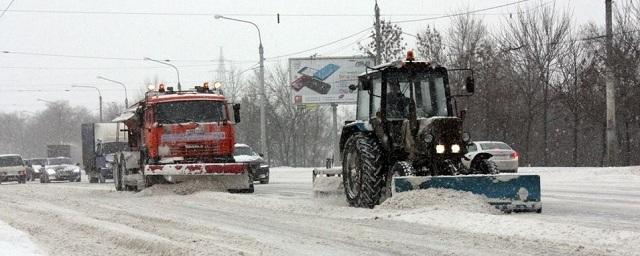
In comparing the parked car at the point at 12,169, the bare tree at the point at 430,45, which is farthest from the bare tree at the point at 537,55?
the parked car at the point at 12,169

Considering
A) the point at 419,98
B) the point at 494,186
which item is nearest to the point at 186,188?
the point at 419,98

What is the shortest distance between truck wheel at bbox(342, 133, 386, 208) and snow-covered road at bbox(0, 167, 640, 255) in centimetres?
32

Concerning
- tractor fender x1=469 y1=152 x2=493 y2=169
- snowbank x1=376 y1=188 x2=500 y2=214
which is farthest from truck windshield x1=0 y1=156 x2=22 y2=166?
snowbank x1=376 y1=188 x2=500 y2=214

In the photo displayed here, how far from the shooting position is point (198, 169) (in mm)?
19656

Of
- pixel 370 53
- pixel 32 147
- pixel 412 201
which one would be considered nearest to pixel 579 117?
pixel 370 53

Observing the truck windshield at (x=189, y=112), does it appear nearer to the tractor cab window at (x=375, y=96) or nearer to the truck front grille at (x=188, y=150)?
the truck front grille at (x=188, y=150)

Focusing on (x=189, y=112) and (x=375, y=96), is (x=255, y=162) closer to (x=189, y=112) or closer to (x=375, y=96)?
(x=189, y=112)

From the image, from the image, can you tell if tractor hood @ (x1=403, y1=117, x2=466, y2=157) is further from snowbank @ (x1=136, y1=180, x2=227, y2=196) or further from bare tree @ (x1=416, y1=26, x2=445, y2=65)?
bare tree @ (x1=416, y1=26, x2=445, y2=65)

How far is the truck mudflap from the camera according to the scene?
1964cm

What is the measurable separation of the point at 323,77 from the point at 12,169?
17.4 metres

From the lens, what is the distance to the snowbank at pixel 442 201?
39.8 feet

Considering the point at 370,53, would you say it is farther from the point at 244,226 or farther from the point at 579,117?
the point at 244,226

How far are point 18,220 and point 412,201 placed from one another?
21.5 ft

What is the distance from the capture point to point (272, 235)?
10547mm
